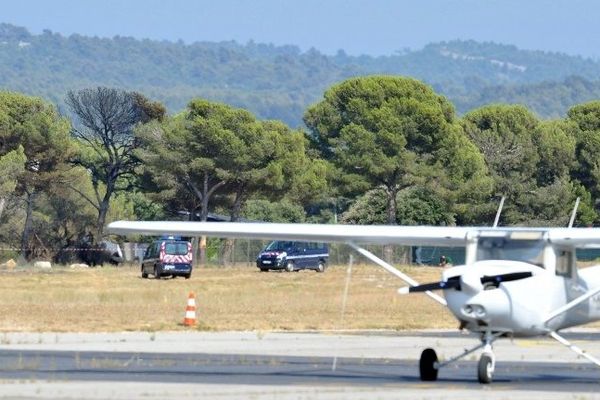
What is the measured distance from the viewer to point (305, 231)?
1981cm

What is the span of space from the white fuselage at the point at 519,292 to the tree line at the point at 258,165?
51.3m

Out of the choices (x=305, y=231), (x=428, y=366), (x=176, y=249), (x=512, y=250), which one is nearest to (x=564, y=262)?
(x=512, y=250)

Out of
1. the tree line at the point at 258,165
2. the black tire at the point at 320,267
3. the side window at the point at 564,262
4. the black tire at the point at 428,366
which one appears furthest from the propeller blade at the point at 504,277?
the tree line at the point at 258,165

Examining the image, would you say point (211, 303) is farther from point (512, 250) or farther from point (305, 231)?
→ point (512, 250)

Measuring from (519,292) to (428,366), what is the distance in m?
1.74

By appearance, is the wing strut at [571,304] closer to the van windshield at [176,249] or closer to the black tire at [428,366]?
the black tire at [428,366]

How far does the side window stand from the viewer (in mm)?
18438

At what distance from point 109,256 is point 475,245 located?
5236 cm

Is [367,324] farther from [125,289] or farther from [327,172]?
[327,172]

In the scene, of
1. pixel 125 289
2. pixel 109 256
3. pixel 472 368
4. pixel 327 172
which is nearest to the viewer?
pixel 472 368

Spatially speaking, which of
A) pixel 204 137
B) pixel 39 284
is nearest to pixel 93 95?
pixel 204 137

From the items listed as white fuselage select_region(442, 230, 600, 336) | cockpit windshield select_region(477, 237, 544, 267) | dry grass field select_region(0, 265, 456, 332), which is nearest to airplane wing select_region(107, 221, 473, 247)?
cockpit windshield select_region(477, 237, 544, 267)

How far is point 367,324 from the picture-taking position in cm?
3036

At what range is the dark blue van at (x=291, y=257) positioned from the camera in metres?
62.3
